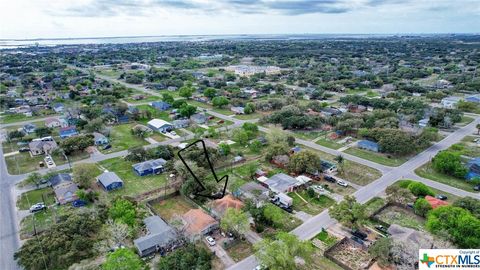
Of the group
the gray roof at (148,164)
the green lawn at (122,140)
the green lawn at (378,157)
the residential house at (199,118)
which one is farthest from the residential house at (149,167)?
the green lawn at (378,157)

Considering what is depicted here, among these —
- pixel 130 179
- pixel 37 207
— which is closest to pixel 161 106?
pixel 130 179

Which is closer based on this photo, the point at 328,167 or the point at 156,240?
the point at 156,240

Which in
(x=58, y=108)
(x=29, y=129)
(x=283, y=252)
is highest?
(x=283, y=252)

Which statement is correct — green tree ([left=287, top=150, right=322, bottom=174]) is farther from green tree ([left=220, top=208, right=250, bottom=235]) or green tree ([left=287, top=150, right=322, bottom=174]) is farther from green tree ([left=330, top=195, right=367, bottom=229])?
green tree ([left=220, top=208, right=250, bottom=235])

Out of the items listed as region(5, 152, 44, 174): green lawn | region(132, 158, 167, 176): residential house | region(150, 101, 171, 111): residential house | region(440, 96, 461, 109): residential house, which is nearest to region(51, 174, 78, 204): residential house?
region(132, 158, 167, 176): residential house

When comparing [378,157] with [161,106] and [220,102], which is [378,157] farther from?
[161,106]

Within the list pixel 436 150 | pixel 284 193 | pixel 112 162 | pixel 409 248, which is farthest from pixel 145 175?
pixel 436 150

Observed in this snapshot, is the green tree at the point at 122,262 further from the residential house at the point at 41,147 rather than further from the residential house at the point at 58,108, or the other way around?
the residential house at the point at 58,108
